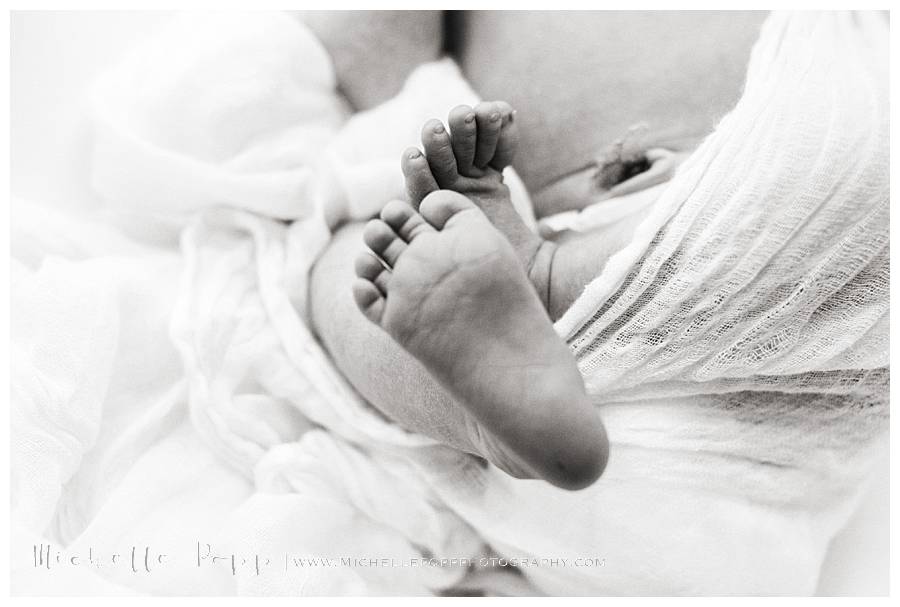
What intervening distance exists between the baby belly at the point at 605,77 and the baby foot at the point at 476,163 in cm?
15

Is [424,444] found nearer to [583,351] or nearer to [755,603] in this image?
[583,351]

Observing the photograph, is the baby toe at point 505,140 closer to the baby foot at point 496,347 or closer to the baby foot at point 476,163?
the baby foot at point 476,163

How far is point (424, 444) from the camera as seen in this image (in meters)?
0.70

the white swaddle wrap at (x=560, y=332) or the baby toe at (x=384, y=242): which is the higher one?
the baby toe at (x=384, y=242)

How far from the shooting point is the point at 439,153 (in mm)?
626

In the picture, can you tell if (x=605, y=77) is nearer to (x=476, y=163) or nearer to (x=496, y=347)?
(x=476, y=163)

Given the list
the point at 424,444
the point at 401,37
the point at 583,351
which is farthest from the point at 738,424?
the point at 401,37

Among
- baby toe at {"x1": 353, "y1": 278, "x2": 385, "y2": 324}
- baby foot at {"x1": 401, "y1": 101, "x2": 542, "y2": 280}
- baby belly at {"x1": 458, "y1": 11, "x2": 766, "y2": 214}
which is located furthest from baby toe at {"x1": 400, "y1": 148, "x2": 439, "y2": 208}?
baby belly at {"x1": 458, "y1": 11, "x2": 766, "y2": 214}

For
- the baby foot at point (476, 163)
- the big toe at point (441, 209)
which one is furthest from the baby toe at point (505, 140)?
the big toe at point (441, 209)

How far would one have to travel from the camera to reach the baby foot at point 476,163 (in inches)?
24.6

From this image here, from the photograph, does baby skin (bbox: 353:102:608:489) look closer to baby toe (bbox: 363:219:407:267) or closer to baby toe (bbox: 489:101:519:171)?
baby toe (bbox: 363:219:407:267)

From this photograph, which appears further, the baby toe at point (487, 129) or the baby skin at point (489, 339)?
the baby toe at point (487, 129)

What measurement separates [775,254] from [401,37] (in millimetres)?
461

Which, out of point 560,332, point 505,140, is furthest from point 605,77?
point 560,332
